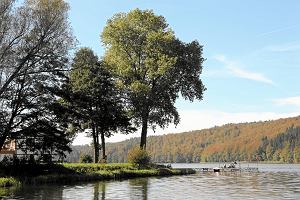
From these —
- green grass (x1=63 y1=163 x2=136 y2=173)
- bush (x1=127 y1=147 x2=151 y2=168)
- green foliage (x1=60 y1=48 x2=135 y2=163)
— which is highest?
green foliage (x1=60 y1=48 x2=135 y2=163)

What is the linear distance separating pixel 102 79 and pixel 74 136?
34.5ft

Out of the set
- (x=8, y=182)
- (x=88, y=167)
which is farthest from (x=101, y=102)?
(x=8, y=182)

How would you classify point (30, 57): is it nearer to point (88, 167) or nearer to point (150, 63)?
point (88, 167)

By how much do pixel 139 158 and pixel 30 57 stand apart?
22.8 m

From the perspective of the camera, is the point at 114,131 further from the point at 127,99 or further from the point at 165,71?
the point at 165,71

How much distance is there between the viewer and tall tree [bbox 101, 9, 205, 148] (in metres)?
63.8

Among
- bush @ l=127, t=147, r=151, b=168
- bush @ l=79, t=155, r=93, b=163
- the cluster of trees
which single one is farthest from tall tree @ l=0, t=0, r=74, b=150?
bush @ l=79, t=155, r=93, b=163

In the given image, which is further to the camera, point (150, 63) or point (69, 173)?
point (150, 63)

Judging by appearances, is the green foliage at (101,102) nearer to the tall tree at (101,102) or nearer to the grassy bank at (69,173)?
the tall tree at (101,102)

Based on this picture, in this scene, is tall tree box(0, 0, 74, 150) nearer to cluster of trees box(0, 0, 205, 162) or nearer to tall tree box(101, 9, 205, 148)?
cluster of trees box(0, 0, 205, 162)

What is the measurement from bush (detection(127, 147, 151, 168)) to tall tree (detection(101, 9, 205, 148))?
3690 mm

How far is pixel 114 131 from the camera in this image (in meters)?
67.9

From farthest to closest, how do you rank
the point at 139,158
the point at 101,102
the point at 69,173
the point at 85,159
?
the point at 85,159, the point at 101,102, the point at 139,158, the point at 69,173

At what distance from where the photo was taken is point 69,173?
1832 inches
